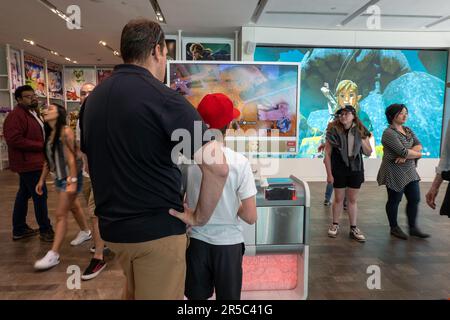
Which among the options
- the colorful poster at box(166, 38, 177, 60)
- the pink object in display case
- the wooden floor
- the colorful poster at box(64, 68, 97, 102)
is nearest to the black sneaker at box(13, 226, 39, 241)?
the wooden floor

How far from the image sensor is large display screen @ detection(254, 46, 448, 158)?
663cm

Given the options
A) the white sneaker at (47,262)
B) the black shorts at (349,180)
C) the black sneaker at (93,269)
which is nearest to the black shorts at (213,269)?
the black sneaker at (93,269)

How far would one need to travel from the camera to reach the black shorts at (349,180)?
11.3ft

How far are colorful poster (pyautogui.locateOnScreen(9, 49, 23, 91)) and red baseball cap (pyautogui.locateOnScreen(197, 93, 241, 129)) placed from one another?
9445mm

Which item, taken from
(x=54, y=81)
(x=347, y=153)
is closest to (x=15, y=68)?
(x=54, y=81)

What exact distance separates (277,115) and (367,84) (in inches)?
131

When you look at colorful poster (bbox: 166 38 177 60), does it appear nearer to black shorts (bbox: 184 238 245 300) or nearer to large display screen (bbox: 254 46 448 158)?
large display screen (bbox: 254 46 448 158)

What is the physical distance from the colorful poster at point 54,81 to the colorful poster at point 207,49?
281 inches

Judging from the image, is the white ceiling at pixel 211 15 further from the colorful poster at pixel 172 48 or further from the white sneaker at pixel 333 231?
the white sneaker at pixel 333 231

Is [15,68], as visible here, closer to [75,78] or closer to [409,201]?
[75,78]

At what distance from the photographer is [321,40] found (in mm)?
6422

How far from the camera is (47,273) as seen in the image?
279cm
